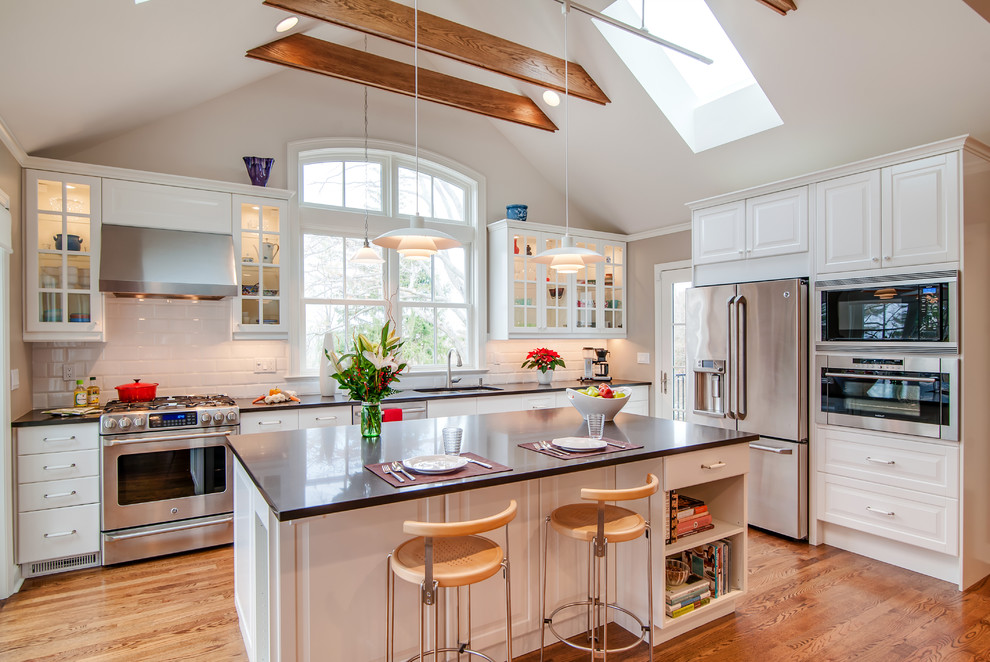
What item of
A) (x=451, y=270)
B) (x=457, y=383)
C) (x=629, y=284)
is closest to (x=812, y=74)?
(x=629, y=284)

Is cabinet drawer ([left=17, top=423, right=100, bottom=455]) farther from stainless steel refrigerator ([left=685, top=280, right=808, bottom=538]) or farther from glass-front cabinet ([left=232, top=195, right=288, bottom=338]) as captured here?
stainless steel refrigerator ([left=685, top=280, right=808, bottom=538])

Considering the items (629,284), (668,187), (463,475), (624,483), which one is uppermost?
(668,187)

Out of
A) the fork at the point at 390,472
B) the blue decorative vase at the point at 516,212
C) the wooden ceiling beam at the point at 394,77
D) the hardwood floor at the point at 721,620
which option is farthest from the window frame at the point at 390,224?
the fork at the point at 390,472

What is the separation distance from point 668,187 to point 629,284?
1.30m

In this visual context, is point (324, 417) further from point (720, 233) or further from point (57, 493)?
point (720, 233)

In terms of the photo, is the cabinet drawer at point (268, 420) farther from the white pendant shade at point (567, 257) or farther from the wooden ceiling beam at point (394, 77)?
the wooden ceiling beam at point (394, 77)

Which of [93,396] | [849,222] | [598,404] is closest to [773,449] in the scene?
[849,222]

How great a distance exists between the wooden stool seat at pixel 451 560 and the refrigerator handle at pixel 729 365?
2.73 m

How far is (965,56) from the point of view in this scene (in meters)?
3.08

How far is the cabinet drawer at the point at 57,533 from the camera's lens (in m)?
3.24

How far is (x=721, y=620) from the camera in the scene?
Result: 2.80 meters

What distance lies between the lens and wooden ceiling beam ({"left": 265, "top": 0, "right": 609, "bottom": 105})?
3.47m

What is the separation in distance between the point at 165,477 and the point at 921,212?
491 centimetres

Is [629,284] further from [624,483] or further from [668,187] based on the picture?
[624,483]
